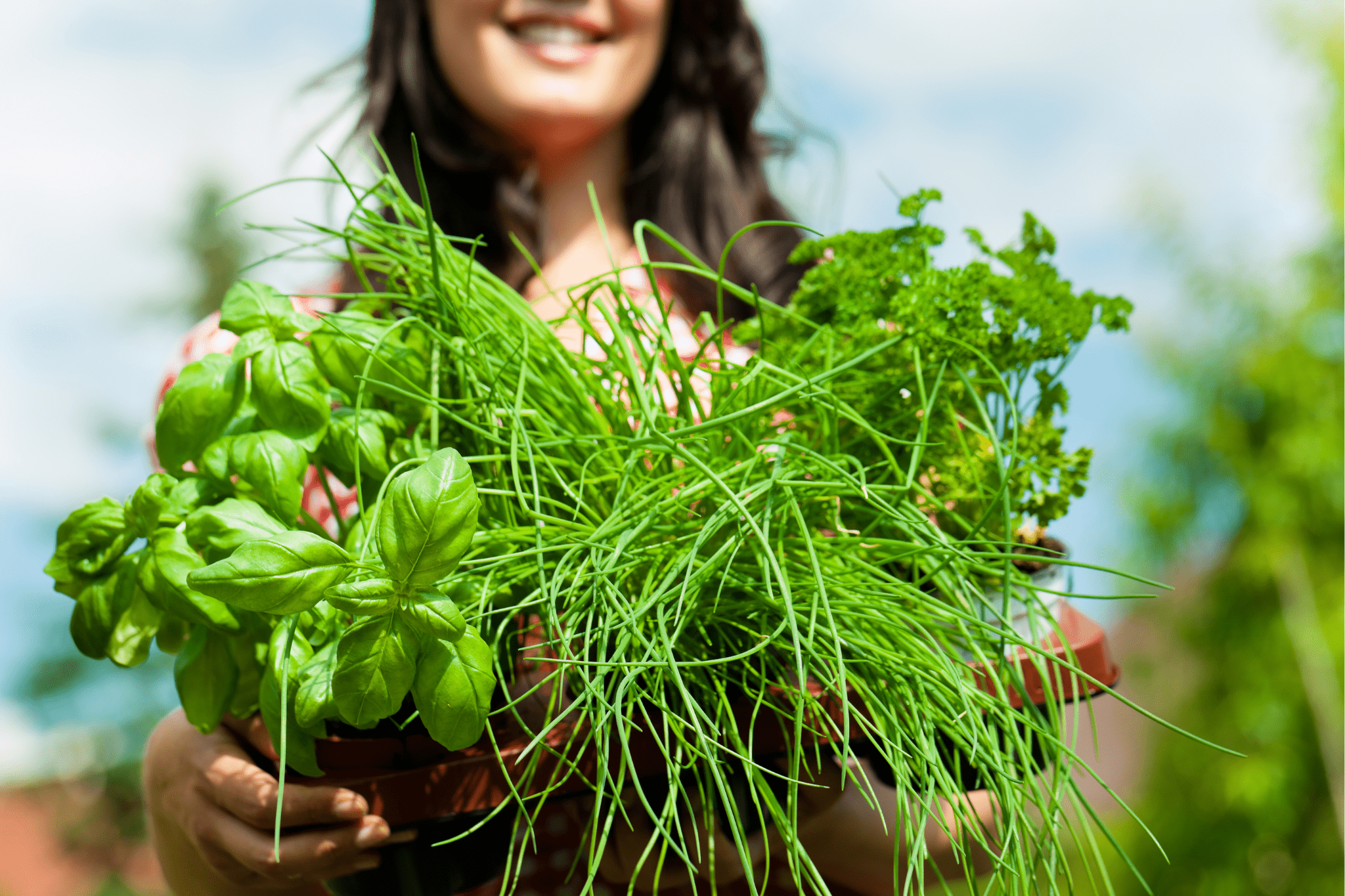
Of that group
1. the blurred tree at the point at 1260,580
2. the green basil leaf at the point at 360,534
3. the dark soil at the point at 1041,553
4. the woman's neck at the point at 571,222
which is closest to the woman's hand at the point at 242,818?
the green basil leaf at the point at 360,534

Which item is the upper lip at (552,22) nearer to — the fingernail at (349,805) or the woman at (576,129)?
the woman at (576,129)

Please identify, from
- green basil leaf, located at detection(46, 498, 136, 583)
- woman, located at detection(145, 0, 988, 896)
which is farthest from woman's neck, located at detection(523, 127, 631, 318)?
green basil leaf, located at detection(46, 498, 136, 583)


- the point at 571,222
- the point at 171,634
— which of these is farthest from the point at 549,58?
the point at 171,634

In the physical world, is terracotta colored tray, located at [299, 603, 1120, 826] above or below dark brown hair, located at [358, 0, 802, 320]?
below

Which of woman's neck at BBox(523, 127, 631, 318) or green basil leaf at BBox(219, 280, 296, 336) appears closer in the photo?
green basil leaf at BBox(219, 280, 296, 336)

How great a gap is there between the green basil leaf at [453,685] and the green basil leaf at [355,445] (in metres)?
0.12

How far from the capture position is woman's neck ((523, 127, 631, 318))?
0.99 m

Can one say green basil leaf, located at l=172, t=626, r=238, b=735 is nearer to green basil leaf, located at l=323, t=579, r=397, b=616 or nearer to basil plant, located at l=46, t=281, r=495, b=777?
basil plant, located at l=46, t=281, r=495, b=777

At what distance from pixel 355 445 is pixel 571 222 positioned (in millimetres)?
641

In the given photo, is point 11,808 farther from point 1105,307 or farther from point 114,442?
point 1105,307

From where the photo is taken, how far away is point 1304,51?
449 centimetres

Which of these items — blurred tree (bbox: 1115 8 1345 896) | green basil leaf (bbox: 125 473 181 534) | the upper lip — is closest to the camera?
green basil leaf (bbox: 125 473 181 534)

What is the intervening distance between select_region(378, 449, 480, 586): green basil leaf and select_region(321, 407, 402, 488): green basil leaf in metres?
0.13

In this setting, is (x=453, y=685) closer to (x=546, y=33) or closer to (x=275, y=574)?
(x=275, y=574)
